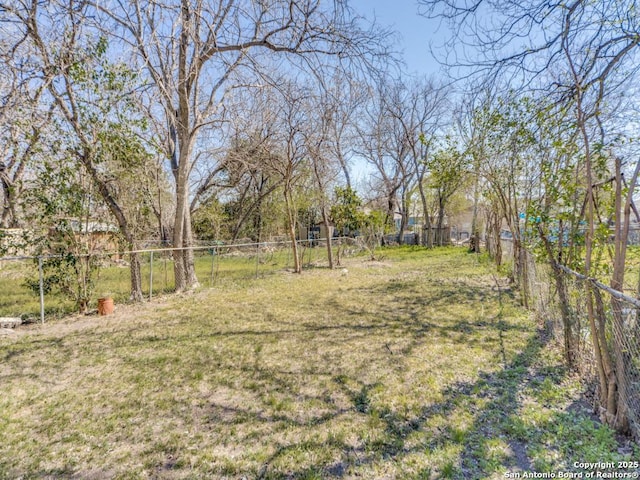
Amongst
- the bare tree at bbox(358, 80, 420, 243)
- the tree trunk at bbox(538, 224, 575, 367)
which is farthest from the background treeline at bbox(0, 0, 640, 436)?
the bare tree at bbox(358, 80, 420, 243)

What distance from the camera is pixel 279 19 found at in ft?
14.8

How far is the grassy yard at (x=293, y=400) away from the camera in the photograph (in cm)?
197

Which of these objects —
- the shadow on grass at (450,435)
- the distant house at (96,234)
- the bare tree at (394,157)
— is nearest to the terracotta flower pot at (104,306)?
the distant house at (96,234)

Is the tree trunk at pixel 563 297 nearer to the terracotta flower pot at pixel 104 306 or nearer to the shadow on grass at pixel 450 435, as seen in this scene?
the shadow on grass at pixel 450 435

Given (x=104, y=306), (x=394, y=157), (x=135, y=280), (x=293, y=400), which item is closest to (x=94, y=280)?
(x=104, y=306)

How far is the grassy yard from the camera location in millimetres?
1970

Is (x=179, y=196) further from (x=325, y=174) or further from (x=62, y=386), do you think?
(x=325, y=174)

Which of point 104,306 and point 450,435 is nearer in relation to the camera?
point 450,435

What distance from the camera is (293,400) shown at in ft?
8.90

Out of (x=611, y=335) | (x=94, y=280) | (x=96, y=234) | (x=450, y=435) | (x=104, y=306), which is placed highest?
(x=96, y=234)

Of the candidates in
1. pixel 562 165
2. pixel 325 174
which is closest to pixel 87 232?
pixel 562 165

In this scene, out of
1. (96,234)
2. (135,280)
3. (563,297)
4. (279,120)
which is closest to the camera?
(563,297)

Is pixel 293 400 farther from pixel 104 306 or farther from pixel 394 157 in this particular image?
pixel 394 157

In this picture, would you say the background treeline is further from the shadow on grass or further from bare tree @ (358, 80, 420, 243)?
bare tree @ (358, 80, 420, 243)
